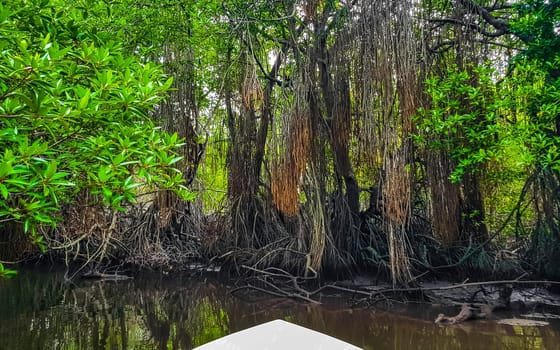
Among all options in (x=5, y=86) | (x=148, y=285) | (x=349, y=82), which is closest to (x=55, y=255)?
(x=148, y=285)

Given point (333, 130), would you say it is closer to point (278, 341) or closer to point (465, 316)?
point (465, 316)

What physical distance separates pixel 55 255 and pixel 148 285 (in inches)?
130

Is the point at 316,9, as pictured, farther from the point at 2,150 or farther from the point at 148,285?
the point at 148,285

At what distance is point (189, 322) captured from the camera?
4.46 metres

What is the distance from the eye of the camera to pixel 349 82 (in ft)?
15.8

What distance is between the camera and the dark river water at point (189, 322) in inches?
140

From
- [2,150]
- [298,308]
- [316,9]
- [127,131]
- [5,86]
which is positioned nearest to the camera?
[5,86]

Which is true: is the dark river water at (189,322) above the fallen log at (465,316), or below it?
below

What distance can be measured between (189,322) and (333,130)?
2981mm

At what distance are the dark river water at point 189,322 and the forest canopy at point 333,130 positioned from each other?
749 millimetres

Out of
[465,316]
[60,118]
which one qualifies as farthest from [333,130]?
[60,118]

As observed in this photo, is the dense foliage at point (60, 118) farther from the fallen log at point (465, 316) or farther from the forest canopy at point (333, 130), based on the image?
the fallen log at point (465, 316)

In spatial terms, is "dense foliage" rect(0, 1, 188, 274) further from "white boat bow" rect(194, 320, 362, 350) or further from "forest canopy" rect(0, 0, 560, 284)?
"white boat bow" rect(194, 320, 362, 350)

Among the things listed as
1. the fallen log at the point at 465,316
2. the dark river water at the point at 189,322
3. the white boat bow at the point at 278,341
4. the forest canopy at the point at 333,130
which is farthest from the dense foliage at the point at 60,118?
the fallen log at the point at 465,316
